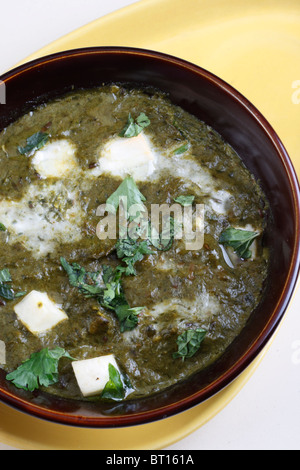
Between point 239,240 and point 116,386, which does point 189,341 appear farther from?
point 239,240

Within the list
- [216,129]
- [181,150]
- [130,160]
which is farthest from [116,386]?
[216,129]

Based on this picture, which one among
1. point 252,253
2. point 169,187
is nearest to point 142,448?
point 252,253

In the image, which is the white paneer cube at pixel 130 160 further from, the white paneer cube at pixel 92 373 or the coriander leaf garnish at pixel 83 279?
the white paneer cube at pixel 92 373

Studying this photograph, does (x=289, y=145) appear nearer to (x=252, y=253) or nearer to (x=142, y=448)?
(x=252, y=253)

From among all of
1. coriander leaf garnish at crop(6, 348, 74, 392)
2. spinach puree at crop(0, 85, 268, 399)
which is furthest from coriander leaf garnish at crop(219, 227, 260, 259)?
coriander leaf garnish at crop(6, 348, 74, 392)

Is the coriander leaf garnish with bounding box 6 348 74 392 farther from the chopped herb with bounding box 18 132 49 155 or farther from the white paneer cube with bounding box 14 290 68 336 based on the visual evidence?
the chopped herb with bounding box 18 132 49 155

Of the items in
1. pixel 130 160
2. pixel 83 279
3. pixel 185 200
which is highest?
pixel 130 160
